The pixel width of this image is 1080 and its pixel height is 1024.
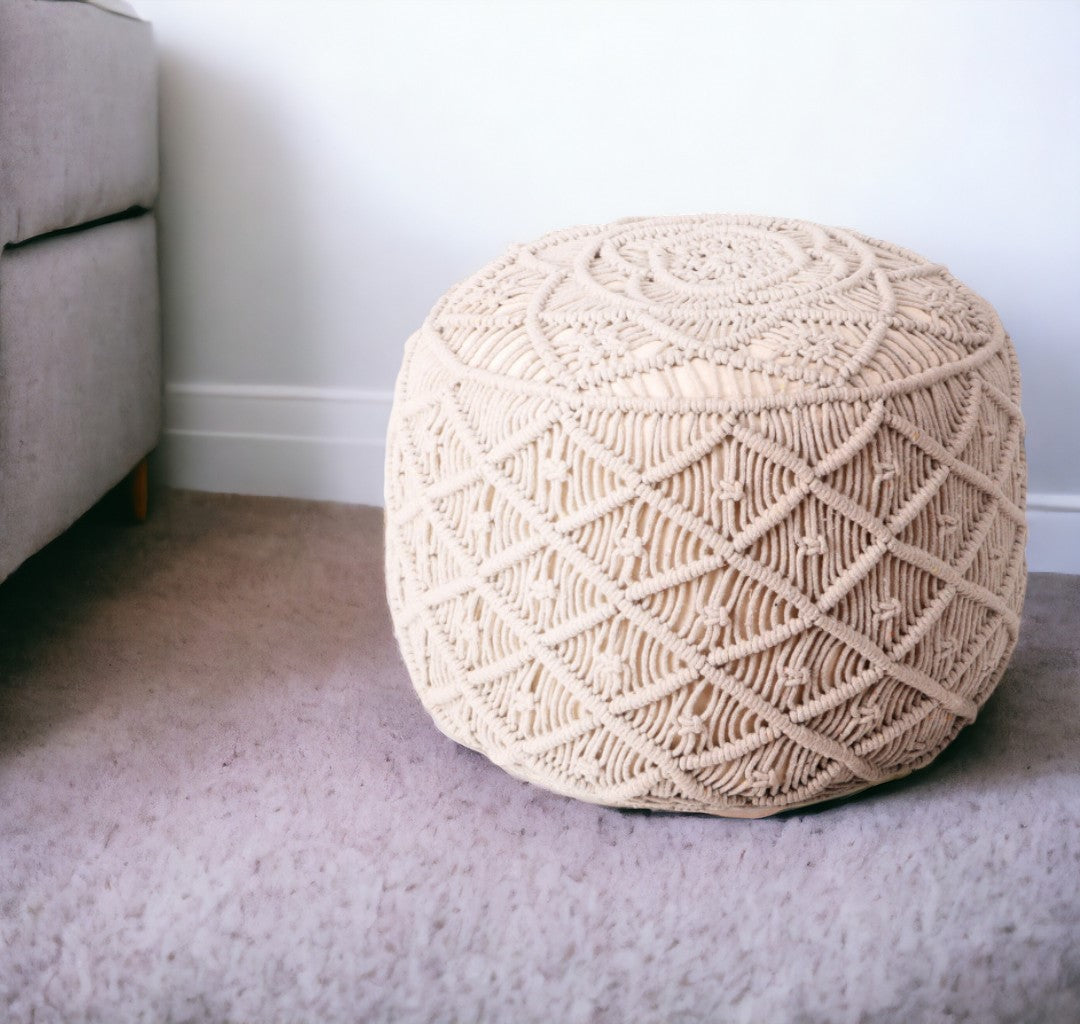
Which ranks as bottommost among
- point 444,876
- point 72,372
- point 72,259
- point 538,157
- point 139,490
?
point 139,490

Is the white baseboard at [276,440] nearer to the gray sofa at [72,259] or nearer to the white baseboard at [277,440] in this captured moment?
the white baseboard at [277,440]

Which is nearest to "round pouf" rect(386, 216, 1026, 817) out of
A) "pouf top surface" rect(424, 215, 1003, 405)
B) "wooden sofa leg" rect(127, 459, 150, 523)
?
"pouf top surface" rect(424, 215, 1003, 405)

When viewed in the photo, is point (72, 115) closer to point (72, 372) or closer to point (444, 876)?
point (72, 372)

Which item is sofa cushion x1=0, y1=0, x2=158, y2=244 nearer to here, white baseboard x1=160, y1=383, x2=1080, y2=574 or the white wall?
the white wall

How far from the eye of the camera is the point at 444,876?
29.7 inches

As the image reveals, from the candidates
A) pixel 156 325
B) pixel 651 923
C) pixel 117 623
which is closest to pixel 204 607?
pixel 117 623

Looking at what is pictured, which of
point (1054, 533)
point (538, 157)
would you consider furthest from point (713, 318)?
point (1054, 533)

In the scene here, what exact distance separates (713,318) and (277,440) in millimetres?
892

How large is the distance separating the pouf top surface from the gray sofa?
424mm

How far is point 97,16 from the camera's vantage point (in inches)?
43.9

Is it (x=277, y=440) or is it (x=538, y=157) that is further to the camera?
(x=277, y=440)

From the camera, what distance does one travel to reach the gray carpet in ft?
2.20

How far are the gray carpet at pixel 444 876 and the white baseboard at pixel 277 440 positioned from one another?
0.47 m

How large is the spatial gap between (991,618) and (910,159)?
647 millimetres
